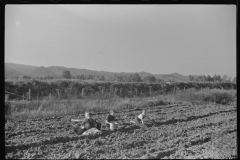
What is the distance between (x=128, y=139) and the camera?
442 centimetres

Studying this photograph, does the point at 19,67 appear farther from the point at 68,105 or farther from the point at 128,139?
the point at 128,139

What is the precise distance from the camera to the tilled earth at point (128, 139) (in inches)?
150

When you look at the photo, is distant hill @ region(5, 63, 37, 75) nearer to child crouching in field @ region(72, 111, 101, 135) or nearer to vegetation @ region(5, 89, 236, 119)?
vegetation @ region(5, 89, 236, 119)

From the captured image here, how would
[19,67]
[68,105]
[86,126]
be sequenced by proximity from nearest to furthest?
[86,126] → [19,67] → [68,105]

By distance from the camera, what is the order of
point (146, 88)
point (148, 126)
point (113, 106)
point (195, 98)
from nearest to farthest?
point (148, 126) → point (113, 106) → point (195, 98) → point (146, 88)

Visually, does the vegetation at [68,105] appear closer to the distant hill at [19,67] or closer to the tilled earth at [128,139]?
the tilled earth at [128,139]

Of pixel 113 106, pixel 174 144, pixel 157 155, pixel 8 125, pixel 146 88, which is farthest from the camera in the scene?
pixel 146 88

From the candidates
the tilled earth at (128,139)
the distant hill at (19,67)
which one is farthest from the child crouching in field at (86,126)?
the distant hill at (19,67)

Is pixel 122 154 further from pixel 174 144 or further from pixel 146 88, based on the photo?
pixel 146 88

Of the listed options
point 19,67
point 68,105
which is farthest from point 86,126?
point 19,67
